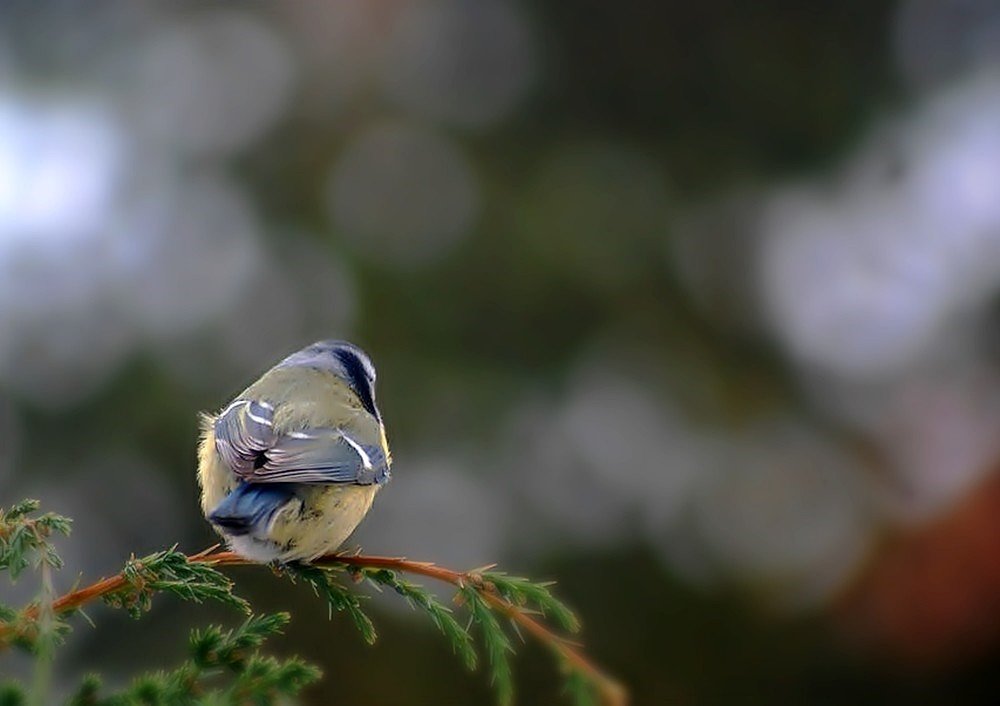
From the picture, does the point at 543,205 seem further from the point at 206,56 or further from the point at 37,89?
the point at 37,89

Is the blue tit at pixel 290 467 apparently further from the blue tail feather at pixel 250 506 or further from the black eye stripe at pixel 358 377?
the black eye stripe at pixel 358 377

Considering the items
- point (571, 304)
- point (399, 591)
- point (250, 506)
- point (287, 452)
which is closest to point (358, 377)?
point (287, 452)

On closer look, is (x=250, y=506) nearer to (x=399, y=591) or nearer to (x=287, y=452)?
(x=287, y=452)

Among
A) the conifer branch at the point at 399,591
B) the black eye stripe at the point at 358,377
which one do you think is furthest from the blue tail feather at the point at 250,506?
the black eye stripe at the point at 358,377

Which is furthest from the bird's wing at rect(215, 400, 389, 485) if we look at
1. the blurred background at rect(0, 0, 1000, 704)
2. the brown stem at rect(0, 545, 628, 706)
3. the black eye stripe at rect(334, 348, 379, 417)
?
the blurred background at rect(0, 0, 1000, 704)

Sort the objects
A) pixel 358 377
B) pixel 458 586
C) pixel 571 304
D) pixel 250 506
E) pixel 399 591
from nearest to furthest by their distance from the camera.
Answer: pixel 458 586 → pixel 399 591 → pixel 250 506 → pixel 358 377 → pixel 571 304

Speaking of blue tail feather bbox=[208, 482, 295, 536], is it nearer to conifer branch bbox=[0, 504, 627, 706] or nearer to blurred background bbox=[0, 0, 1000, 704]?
conifer branch bbox=[0, 504, 627, 706]

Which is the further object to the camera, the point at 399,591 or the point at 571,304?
the point at 571,304
